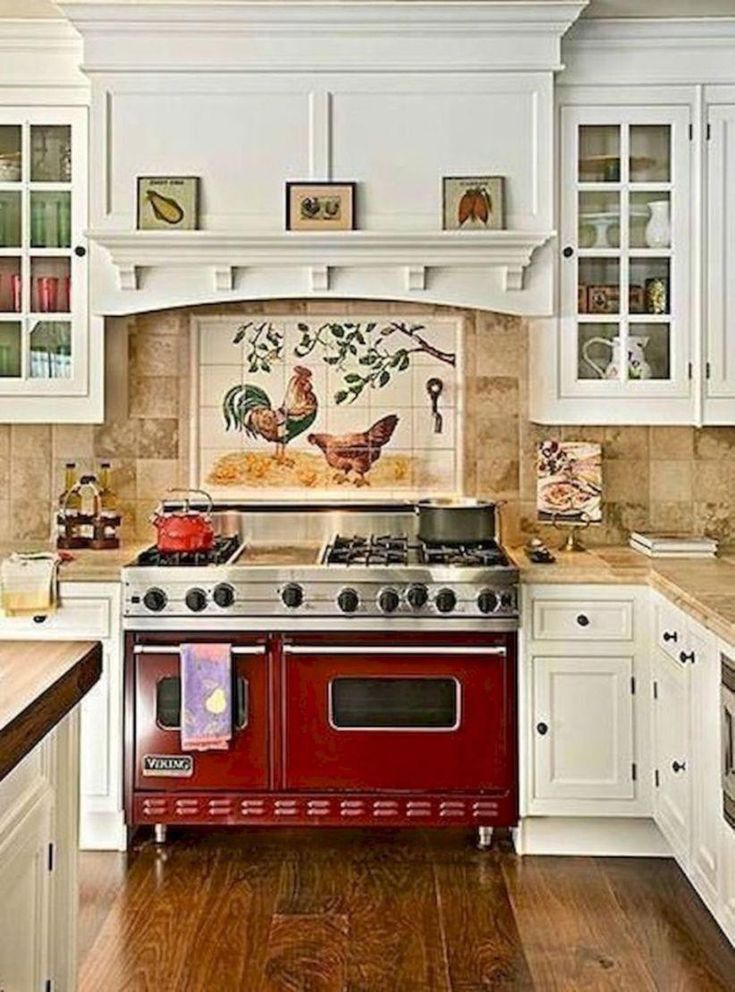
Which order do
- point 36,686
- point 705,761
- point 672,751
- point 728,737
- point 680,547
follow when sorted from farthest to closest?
1. point 680,547
2. point 672,751
3. point 705,761
4. point 728,737
5. point 36,686

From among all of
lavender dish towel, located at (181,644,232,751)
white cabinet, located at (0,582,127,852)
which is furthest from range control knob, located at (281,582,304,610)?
white cabinet, located at (0,582,127,852)

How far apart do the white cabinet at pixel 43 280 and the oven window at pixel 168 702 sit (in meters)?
0.94

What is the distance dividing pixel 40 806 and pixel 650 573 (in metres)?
2.20

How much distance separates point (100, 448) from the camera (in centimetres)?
461

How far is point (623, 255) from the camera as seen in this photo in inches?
166

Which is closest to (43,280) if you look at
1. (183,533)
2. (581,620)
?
(183,533)

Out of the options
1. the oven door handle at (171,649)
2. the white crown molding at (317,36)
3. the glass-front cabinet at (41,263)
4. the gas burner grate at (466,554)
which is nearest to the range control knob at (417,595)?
the gas burner grate at (466,554)

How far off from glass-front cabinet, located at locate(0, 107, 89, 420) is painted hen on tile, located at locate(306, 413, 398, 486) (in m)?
0.87

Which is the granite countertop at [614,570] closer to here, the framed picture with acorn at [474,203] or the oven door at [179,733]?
the oven door at [179,733]

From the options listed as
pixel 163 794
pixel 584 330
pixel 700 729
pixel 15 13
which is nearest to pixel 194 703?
pixel 163 794

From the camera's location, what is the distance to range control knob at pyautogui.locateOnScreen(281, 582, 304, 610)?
3889mm

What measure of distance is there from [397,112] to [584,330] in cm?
92

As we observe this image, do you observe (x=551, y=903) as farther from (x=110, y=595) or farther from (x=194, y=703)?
(x=110, y=595)

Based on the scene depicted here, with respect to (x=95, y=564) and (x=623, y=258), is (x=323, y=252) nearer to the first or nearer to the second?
(x=623, y=258)
